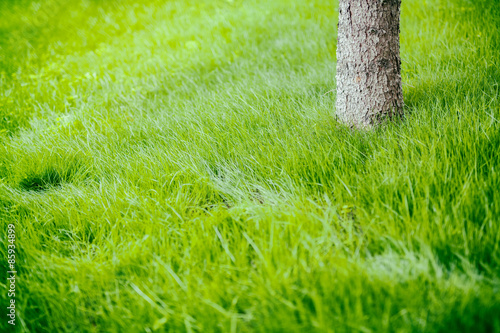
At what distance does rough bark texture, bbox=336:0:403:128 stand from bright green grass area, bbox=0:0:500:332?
6.9 inches

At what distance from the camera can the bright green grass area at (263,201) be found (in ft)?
4.40

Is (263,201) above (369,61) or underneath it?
underneath

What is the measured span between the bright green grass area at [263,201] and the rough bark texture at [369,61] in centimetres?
18

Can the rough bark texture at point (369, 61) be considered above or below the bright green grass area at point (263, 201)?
above

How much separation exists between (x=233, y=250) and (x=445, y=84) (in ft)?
7.29

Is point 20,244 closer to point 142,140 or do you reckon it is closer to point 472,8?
point 142,140

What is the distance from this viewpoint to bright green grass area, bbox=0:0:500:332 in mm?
1340

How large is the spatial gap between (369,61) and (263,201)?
135 cm

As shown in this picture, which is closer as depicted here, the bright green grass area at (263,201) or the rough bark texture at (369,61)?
the bright green grass area at (263,201)

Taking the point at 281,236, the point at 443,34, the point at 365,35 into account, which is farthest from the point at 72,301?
the point at 443,34

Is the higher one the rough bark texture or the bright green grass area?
the rough bark texture

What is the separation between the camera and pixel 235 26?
17.7ft

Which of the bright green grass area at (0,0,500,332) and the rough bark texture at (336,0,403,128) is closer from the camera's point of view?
the bright green grass area at (0,0,500,332)

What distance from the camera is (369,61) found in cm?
243
